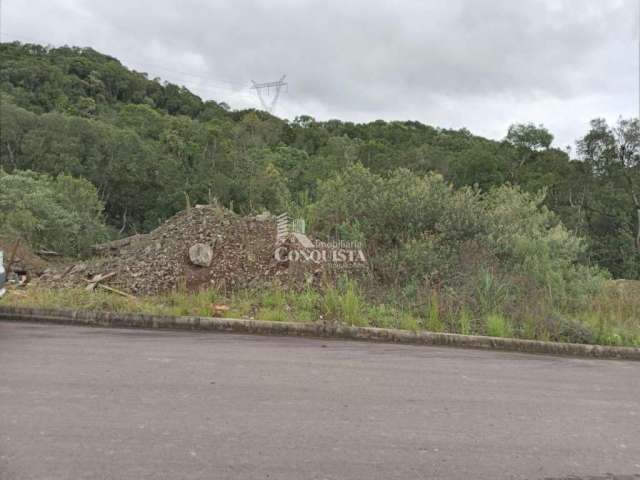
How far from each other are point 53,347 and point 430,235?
Answer: 6934 millimetres

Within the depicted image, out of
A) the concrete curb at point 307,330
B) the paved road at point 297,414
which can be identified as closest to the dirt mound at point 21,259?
the concrete curb at point 307,330

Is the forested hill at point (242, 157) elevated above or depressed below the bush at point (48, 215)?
above

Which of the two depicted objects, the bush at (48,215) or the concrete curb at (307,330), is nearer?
the concrete curb at (307,330)

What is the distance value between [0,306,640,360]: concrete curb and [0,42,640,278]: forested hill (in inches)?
1183

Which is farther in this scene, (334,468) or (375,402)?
(375,402)

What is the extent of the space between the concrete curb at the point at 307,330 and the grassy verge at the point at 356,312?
0.60 ft

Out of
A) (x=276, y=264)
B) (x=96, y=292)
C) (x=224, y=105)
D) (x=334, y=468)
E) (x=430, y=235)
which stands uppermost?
(x=224, y=105)

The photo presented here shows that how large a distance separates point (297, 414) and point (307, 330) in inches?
140

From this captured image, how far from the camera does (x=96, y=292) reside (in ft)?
29.5

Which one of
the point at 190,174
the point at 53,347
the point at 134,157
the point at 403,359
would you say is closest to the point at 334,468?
the point at 403,359

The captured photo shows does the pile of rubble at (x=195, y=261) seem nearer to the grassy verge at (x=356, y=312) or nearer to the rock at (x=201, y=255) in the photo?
the rock at (x=201, y=255)

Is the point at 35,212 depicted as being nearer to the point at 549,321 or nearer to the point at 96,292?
the point at 96,292

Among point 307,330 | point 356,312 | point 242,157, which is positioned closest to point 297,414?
point 307,330

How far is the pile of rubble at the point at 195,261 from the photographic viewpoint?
9.80m
